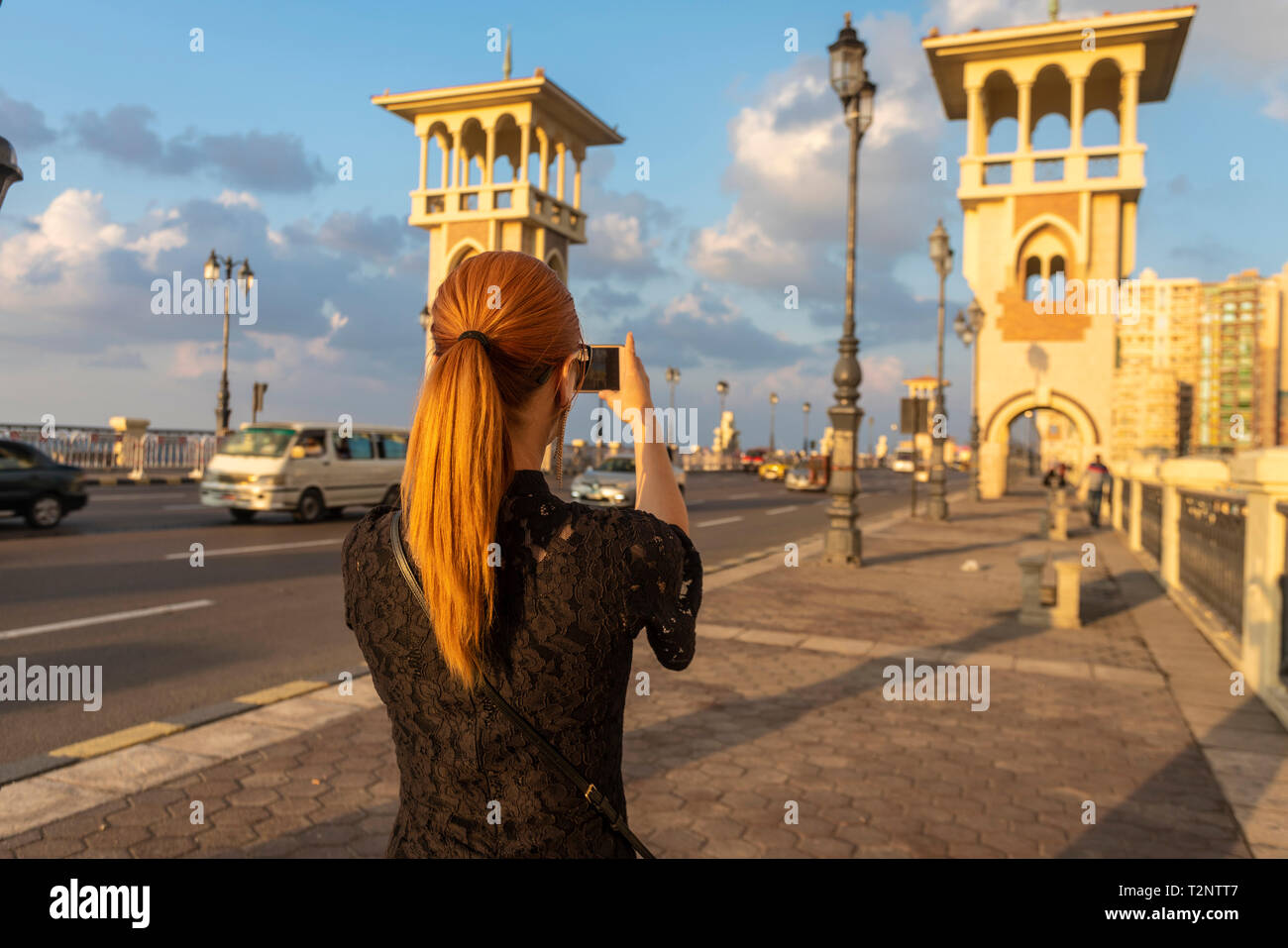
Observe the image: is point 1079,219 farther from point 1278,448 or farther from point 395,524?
point 395,524

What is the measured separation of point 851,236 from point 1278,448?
9.43 m

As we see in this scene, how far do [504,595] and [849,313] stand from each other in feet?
45.1

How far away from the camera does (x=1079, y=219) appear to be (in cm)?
3753

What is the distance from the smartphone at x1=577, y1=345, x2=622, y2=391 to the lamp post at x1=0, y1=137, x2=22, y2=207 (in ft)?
8.06

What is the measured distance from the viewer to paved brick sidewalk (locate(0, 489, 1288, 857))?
12.7 ft

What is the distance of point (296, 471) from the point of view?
58.1 feet

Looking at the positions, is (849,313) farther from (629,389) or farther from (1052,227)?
(1052,227)

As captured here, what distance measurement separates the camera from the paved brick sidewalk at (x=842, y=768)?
3881 mm

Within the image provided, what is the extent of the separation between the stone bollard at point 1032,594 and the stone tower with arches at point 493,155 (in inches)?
1508

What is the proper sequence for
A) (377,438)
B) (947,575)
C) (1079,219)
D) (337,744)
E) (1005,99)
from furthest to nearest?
(1005,99)
(1079,219)
(377,438)
(947,575)
(337,744)

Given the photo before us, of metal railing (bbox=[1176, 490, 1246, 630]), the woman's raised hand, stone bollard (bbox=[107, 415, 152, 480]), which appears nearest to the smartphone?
the woman's raised hand

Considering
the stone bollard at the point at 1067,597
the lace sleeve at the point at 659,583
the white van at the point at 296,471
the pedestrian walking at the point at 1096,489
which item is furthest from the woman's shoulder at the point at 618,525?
the pedestrian walking at the point at 1096,489

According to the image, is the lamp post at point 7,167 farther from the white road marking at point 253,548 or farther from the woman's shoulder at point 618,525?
Answer: the white road marking at point 253,548
